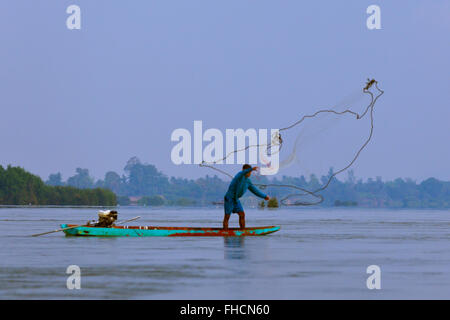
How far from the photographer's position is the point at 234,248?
24531 millimetres

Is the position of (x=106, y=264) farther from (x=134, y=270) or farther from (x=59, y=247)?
(x=59, y=247)

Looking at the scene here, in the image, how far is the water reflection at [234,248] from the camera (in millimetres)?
21664

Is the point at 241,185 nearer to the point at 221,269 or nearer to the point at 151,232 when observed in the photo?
the point at 151,232

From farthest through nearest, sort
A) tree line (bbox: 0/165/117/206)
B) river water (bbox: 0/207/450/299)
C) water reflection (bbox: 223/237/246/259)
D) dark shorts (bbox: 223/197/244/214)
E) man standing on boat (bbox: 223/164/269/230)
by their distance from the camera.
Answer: tree line (bbox: 0/165/117/206) → dark shorts (bbox: 223/197/244/214) → man standing on boat (bbox: 223/164/269/230) → water reflection (bbox: 223/237/246/259) → river water (bbox: 0/207/450/299)

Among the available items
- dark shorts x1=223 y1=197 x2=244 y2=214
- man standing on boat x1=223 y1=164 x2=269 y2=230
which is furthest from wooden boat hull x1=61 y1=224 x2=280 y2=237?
man standing on boat x1=223 y1=164 x2=269 y2=230

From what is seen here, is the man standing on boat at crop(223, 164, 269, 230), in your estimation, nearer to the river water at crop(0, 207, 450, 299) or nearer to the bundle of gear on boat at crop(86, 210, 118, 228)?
the river water at crop(0, 207, 450, 299)

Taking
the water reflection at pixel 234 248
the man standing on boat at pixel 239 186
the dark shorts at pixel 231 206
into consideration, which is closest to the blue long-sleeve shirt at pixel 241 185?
the man standing on boat at pixel 239 186

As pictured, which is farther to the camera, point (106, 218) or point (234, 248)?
point (106, 218)

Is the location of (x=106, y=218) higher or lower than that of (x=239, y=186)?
lower

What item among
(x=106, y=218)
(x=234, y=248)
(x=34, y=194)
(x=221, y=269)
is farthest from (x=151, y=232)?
(x=34, y=194)

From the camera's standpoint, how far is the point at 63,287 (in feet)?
48.2

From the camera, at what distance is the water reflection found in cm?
2166

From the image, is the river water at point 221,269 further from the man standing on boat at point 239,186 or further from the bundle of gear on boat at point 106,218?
the man standing on boat at point 239,186
